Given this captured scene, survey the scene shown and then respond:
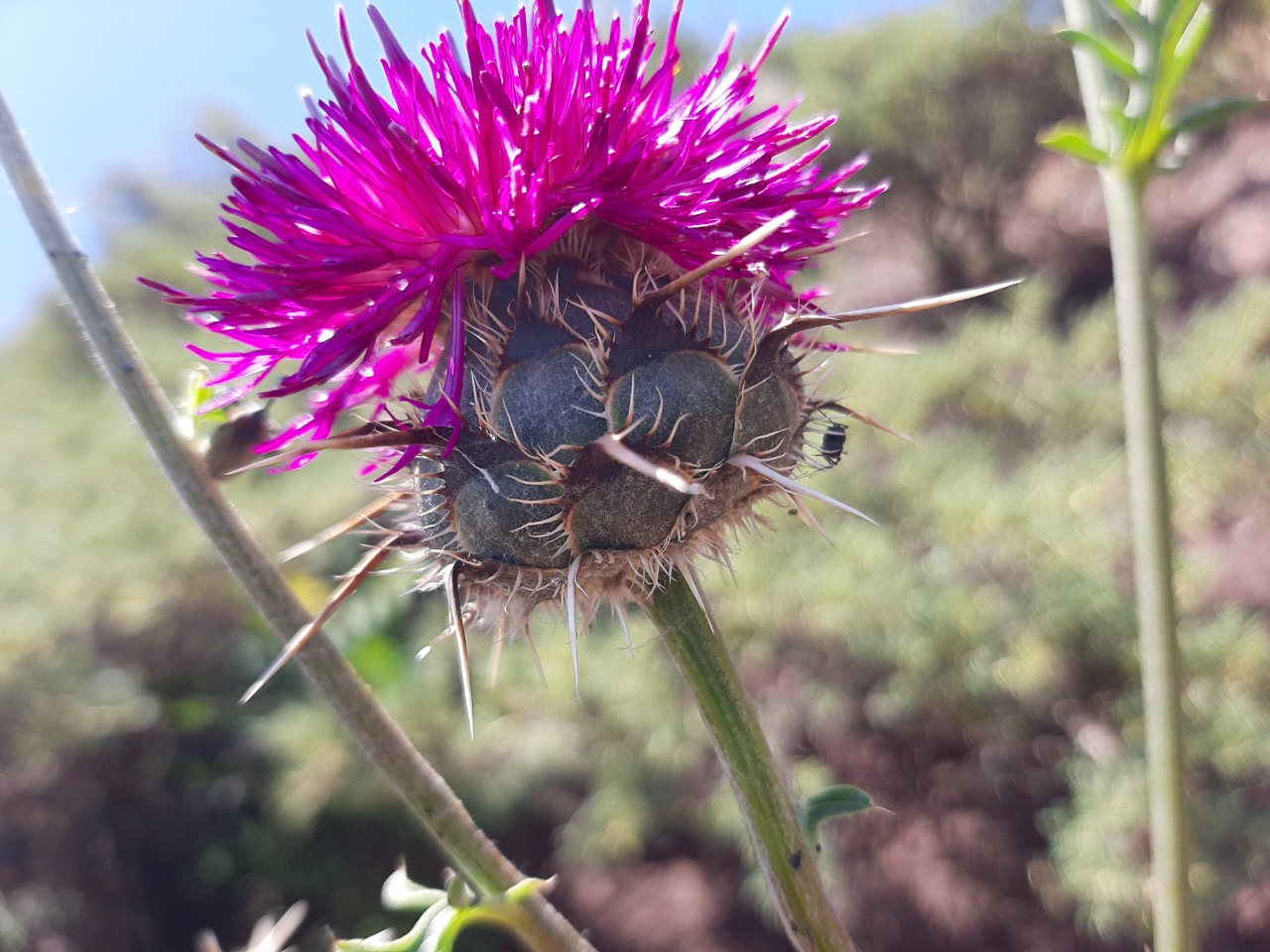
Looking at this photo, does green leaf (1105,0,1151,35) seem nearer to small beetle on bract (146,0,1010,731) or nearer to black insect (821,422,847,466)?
small beetle on bract (146,0,1010,731)

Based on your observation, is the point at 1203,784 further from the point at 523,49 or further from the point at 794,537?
the point at 523,49

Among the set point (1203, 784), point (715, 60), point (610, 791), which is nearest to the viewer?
point (715, 60)

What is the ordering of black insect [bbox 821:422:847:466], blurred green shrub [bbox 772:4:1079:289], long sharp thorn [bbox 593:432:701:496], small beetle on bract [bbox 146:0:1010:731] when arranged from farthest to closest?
blurred green shrub [bbox 772:4:1079:289] < black insect [bbox 821:422:847:466] < small beetle on bract [bbox 146:0:1010:731] < long sharp thorn [bbox 593:432:701:496]

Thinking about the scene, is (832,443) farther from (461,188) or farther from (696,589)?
(461,188)

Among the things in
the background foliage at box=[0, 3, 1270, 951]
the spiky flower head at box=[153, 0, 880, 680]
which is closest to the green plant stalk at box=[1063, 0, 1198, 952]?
the spiky flower head at box=[153, 0, 880, 680]

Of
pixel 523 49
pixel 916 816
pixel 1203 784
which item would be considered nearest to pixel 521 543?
pixel 523 49

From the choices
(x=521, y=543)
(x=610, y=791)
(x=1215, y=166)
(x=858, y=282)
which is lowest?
(x=610, y=791)

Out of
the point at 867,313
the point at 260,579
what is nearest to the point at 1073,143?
the point at 867,313
